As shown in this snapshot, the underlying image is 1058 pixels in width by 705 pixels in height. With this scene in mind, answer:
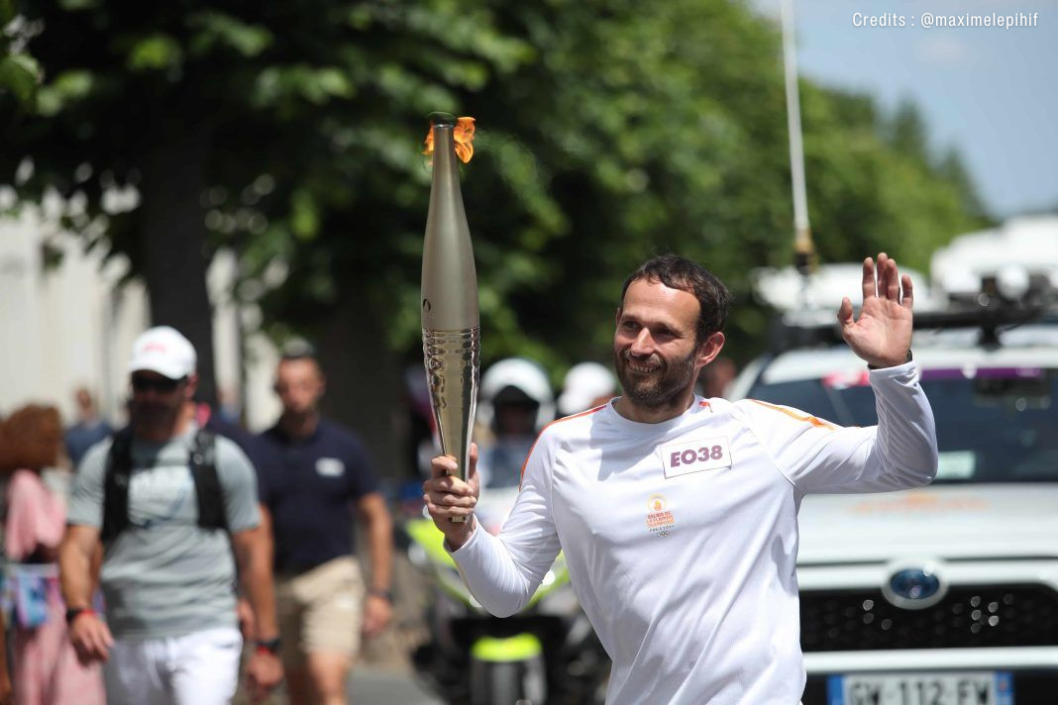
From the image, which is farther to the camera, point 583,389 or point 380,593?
point 583,389

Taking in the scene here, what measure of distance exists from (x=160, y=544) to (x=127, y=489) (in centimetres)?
22

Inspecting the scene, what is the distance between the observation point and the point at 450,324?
12.0 ft

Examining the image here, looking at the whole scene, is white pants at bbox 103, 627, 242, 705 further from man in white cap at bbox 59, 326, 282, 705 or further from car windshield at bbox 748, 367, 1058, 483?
car windshield at bbox 748, 367, 1058, 483

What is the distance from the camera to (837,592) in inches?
235

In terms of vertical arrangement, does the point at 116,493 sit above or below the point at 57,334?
below

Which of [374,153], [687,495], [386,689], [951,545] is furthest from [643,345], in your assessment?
[386,689]

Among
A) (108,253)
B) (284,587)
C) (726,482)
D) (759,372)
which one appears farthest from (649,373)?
(108,253)

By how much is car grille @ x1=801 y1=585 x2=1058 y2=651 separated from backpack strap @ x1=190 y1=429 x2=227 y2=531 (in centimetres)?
199

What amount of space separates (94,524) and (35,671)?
106cm

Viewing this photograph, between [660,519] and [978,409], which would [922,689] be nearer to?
[978,409]

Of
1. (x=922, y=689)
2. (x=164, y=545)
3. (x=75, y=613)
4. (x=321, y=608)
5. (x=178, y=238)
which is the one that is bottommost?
(x=922, y=689)

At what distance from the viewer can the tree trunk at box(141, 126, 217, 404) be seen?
29.8ft

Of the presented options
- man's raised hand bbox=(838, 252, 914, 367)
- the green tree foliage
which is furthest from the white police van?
man's raised hand bbox=(838, 252, 914, 367)

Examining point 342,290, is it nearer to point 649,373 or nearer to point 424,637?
point 424,637
